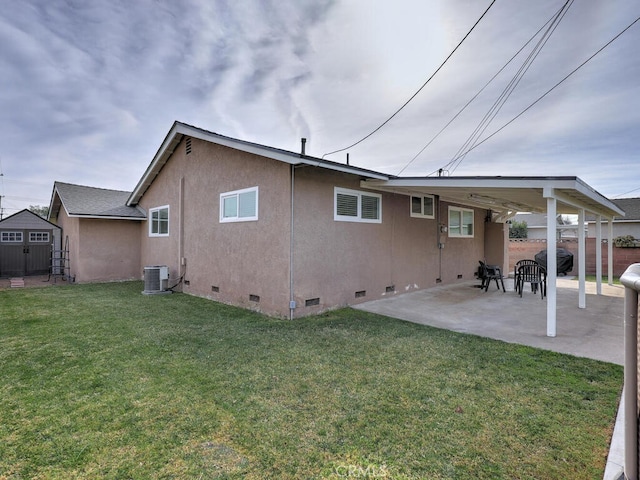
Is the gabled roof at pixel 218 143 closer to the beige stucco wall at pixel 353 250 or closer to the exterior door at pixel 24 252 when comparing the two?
the beige stucco wall at pixel 353 250

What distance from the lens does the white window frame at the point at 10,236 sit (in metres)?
14.2

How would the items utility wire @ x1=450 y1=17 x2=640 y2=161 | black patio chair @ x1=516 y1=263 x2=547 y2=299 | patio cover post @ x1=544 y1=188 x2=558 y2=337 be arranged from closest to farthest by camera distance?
patio cover post @ x1=544 y1=188 x2=558 y2=337 → utility wire @ x1=450 y1=17 x2=640 y2=161 → black patio chair @ x1=516 y1=263 x2=547 y2=299

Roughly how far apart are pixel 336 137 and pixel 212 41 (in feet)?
21.9

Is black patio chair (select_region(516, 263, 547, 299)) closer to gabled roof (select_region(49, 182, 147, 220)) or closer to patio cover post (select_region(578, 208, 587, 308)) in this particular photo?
patio cover post (select_region(578, 208, 587, 308))

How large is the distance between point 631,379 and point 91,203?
15.7 m

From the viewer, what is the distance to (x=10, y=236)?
46.9 feet

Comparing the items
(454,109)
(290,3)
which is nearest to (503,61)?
(454,109)

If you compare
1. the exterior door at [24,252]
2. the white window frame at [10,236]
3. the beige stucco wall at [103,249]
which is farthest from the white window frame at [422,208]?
the white window frame at [10,236]

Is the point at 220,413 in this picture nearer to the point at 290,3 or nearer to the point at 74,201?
the point at 290,3

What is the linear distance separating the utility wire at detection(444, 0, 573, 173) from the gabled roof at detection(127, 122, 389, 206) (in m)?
5.67

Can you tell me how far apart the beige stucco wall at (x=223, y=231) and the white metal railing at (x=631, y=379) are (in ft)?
17.4

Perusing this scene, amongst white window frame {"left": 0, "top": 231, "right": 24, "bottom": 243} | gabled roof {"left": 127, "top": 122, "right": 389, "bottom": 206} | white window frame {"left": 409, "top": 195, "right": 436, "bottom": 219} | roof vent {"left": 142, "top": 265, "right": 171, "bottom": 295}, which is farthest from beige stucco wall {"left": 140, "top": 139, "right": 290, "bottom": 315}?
white window frame {"left": 0, "top": 231, "right": 24, "bottom": 243}

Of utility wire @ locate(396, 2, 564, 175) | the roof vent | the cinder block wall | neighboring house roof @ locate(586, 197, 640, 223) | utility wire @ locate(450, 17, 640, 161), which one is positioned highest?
utility wire @ locate(396, 2, 564, 175)

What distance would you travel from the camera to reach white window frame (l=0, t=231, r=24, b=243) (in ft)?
46.5
